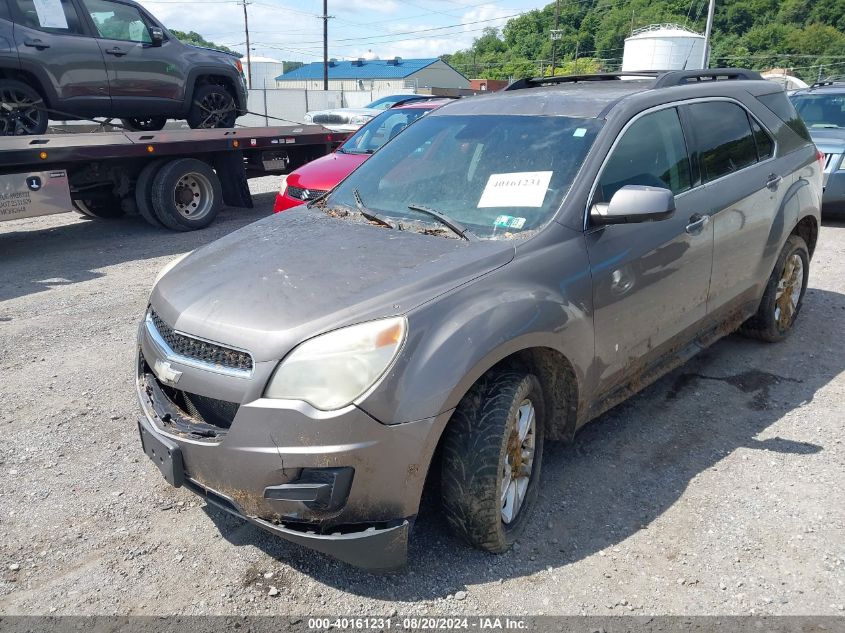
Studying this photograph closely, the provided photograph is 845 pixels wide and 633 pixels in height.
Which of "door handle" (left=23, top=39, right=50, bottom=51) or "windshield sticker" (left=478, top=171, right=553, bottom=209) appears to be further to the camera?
"door handle" (left=23, top=39, right=50, bottom=51)

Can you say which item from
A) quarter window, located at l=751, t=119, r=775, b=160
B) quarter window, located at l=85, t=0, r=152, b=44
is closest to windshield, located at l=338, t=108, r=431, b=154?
quarter window, located at l=85, t=0, r=152, b=44

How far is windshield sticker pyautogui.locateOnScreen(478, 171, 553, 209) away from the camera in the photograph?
10.4 ft

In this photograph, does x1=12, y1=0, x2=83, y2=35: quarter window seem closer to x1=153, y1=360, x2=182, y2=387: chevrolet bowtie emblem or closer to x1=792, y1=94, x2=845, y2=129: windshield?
x1=153, y1=360, x2=182, y2=387: chevrolet bowtie emblem

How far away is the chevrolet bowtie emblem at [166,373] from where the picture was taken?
2.60 m

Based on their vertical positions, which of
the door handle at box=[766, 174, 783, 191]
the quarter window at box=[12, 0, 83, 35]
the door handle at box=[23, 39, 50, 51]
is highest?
the quarter window at box=[12, 0, 83, 35]

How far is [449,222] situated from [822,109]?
32.8ft

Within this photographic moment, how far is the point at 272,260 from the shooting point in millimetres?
2963

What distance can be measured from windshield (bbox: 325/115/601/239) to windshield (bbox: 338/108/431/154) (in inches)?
203

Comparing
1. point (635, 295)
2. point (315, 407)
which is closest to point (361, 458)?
point (315, 407)

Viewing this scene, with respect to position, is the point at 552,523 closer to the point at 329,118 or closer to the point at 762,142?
the point at 762,142

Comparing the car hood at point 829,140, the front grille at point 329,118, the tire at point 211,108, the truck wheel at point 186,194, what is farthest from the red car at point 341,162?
the front grille at point 329,118

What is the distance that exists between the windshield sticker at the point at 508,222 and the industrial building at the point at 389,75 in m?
63.6

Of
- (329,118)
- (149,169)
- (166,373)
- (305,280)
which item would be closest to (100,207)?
(149,169)

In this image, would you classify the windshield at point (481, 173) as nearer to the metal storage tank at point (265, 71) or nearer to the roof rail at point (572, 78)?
the roof rail at point (572, 78)
